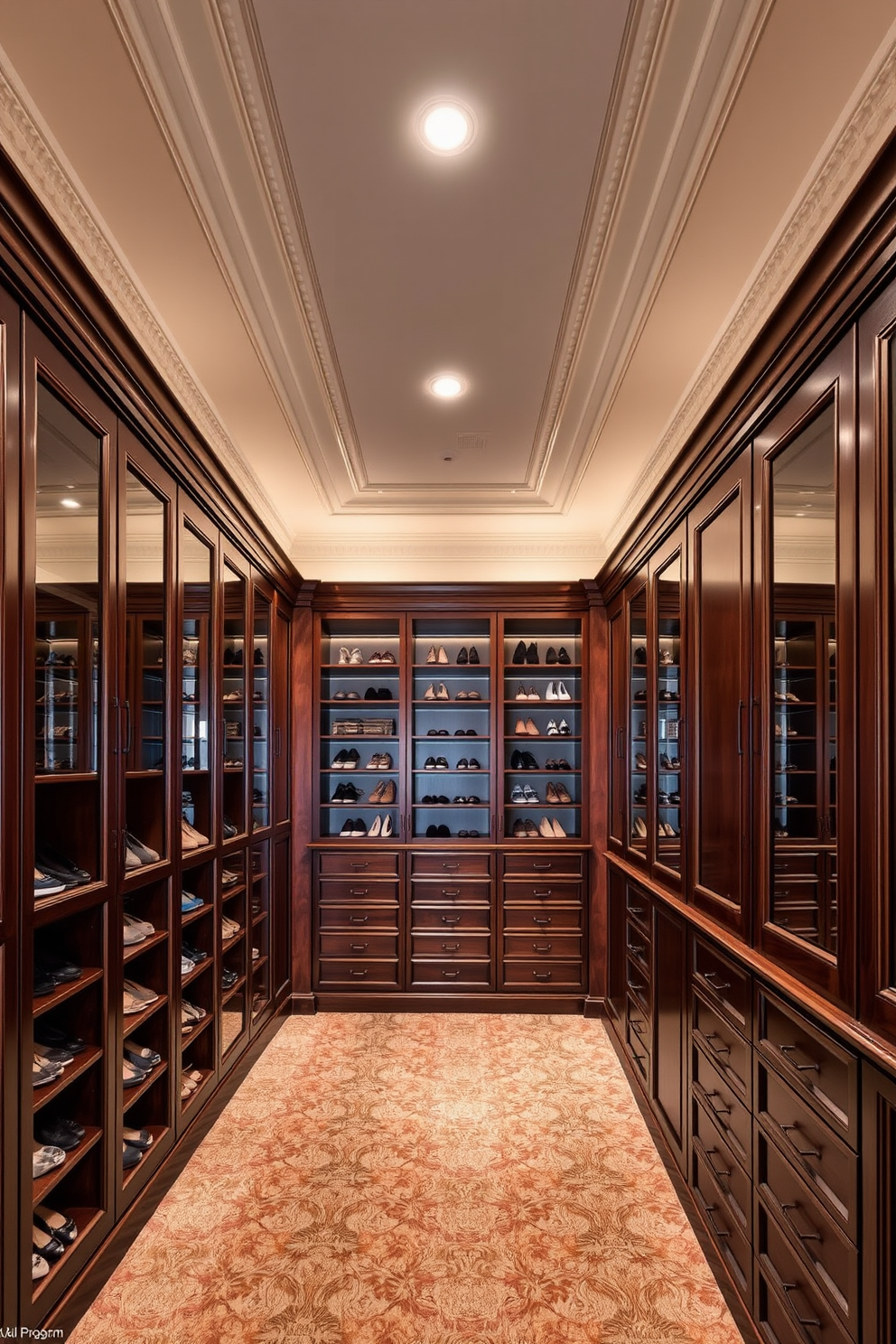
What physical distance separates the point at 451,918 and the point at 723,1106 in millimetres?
2638

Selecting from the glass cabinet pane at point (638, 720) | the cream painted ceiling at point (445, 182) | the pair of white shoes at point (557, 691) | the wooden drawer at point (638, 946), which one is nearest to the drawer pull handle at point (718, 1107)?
the wooden drawer at point (638, 946)

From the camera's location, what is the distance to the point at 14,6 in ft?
4.95

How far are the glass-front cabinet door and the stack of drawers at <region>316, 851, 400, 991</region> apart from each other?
10.2 ft

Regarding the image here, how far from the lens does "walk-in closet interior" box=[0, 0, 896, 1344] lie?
1.62 metres

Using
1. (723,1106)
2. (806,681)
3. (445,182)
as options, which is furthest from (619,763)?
(445,182)

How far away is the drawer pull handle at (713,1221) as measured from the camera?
243 centimetres

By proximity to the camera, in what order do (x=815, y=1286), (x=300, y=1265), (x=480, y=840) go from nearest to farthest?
(x=815, y=1286)
(x=300, y=1265)
(x=480, y=840)

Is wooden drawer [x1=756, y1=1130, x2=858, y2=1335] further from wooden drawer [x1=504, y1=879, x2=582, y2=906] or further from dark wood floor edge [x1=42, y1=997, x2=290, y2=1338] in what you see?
wooden drawer [x1=504, y1=879, x2=582, y2=906]

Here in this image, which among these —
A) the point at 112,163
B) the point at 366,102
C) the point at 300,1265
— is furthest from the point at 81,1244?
the point at 366,102

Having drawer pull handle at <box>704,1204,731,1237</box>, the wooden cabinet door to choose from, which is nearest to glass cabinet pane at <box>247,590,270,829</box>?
the wooden cabinet door

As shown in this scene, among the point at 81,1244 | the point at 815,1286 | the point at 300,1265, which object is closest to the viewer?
the point at 815,1286

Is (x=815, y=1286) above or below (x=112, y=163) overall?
below

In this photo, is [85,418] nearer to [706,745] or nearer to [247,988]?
[706,745]

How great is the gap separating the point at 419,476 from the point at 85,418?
2372 millimetres
